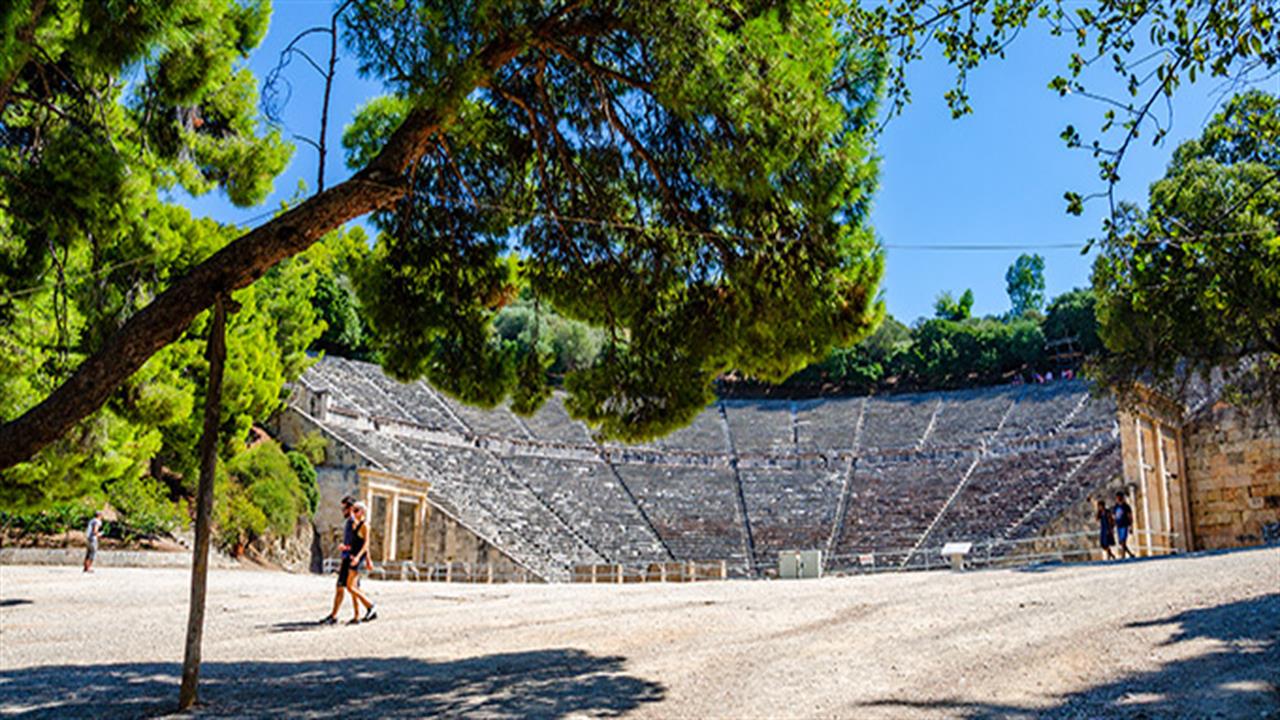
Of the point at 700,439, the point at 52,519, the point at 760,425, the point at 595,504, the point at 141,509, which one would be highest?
the point at 760,425

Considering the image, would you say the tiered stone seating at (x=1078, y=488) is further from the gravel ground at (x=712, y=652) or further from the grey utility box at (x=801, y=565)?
the gravel ground at (x=712, y=652)

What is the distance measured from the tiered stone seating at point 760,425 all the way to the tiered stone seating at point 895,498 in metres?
5.00

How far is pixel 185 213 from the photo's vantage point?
14.3 m

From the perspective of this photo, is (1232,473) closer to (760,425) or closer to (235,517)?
(760,425)

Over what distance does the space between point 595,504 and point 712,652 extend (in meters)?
26.3

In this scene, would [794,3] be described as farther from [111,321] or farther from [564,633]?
[111,321]

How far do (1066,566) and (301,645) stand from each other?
13037mm

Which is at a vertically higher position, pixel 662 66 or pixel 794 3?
pixel 794 3

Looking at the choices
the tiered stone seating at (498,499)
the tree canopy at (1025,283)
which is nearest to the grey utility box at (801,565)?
the tiered stone seating at (498,499)

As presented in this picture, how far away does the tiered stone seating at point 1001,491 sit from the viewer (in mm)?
32406

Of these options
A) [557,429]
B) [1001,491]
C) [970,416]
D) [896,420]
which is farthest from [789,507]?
[970,416]

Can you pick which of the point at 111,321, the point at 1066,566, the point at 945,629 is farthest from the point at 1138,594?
the point at 111,321

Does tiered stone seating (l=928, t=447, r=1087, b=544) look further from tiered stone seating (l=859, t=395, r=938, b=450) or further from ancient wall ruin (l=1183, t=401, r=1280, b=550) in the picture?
ancient wall ruin (l=1183, t=401, r=1280, b=550)

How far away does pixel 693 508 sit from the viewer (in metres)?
36.5
